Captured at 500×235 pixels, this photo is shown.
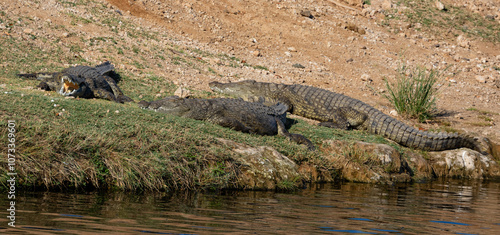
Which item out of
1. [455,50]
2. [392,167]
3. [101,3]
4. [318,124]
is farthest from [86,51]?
[455,50]

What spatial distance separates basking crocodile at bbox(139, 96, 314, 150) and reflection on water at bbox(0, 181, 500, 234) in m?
1.75

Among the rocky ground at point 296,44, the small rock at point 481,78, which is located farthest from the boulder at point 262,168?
the small rock at point 481,78

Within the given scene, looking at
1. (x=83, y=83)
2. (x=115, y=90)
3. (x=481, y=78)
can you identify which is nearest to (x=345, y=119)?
(x=115, y=90)

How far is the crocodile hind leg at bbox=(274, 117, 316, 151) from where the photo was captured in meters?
7.20

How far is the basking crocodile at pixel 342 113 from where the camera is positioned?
893cm

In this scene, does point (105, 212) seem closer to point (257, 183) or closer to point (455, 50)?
point (257, 183)

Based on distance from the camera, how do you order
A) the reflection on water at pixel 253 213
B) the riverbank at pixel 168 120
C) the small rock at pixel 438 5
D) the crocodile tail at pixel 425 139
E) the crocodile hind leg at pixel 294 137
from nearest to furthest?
the reflection on water at pixel 253 213
the riverbank at pixel 168 120
the crocodile hind leg at pixel 294 137
the crocodile tail at pixel 425 139
the small rock at pixel 438 5

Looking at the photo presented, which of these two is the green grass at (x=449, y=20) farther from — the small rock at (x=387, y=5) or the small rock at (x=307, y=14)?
the small rock at (x=307, y=14)

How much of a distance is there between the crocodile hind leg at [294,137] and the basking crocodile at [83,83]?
2.77 meters

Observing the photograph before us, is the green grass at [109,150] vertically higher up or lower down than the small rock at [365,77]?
lower down

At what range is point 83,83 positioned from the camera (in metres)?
8.15

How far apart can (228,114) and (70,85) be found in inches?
107

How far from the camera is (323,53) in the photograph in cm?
1625

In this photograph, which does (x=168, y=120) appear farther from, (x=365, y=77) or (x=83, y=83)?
(x=365, y=77)
